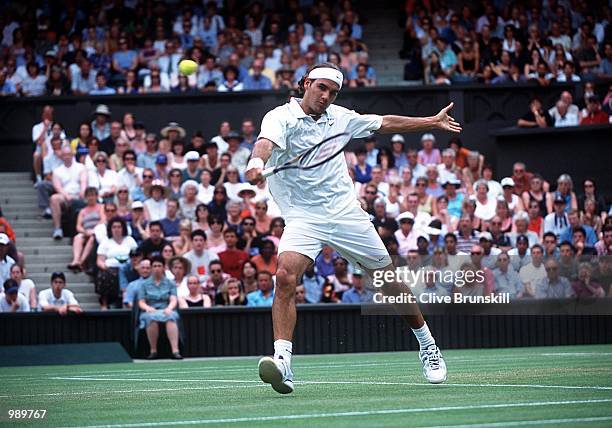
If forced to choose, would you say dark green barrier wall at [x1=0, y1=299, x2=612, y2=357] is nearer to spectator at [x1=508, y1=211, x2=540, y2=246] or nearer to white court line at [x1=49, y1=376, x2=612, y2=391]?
spectator at [x1=508, y1=211, x2=540, y2=246]

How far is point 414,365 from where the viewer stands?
12977 mm

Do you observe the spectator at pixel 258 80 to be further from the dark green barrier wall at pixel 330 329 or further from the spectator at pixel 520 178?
the dark green barrier wall at pixel 330 329

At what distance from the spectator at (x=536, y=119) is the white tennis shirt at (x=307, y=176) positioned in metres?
13.6

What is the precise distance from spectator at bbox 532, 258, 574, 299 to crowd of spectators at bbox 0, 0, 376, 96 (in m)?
6.76

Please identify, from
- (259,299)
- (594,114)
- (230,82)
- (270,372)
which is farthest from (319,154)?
(230,82)

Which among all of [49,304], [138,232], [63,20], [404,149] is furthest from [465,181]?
[63,20]

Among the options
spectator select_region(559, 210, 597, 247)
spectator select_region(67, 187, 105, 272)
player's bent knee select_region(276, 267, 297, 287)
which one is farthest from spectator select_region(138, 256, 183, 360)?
player's bent knee select_region(276, 267, 297, 287)

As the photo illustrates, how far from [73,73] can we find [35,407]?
1614 centimetres

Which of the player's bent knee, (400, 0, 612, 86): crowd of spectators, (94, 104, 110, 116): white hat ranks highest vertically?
(400, 0, 612, 86): crowd of spectators

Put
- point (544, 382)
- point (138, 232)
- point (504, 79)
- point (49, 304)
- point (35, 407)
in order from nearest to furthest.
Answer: point (35, 407) < point (544, 382) < point (49, 304) < point (138, 232) < point (504, 79)

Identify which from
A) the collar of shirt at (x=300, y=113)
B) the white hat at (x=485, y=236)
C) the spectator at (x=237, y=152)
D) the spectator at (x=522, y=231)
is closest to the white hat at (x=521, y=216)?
the spectator at (x=522, y=231)

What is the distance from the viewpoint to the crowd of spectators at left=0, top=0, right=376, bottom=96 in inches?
925

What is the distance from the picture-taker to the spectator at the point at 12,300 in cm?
1742

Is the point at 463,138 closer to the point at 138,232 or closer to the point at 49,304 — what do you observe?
the point at 138,232
